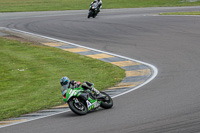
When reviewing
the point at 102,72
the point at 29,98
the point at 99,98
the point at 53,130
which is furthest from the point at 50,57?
the point at 53,130

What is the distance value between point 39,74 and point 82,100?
21.3 ft

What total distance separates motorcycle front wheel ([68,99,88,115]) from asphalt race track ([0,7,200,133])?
0.17 m

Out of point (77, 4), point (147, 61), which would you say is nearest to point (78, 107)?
point (147, 61)

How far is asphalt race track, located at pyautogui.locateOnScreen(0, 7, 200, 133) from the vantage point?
8.97 meters

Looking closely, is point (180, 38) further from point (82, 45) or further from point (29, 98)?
point (29, 98)

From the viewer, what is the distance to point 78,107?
10320 mm

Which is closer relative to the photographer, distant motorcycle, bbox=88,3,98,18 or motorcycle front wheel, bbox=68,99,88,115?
motorcycle front wheel, bbox=68,99,88,115

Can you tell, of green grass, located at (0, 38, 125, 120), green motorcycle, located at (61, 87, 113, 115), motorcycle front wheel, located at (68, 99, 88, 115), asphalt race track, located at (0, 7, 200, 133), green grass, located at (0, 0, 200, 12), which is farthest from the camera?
green grass, located at (0, 0, 200, 12)

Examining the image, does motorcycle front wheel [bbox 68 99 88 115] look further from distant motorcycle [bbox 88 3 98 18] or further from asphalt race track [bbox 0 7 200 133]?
distant motorcycle [bbox 88 3 98 18]

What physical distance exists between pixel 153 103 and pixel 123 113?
46.7 inches

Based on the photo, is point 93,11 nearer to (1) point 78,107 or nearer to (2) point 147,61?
(2) point 147,61

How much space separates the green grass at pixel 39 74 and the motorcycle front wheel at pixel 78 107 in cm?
178

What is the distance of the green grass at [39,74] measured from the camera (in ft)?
40.8

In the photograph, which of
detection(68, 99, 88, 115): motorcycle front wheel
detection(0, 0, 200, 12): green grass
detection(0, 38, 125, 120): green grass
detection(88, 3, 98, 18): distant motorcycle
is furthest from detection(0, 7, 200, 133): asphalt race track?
detection(0, 0, 200, 12): green grass
